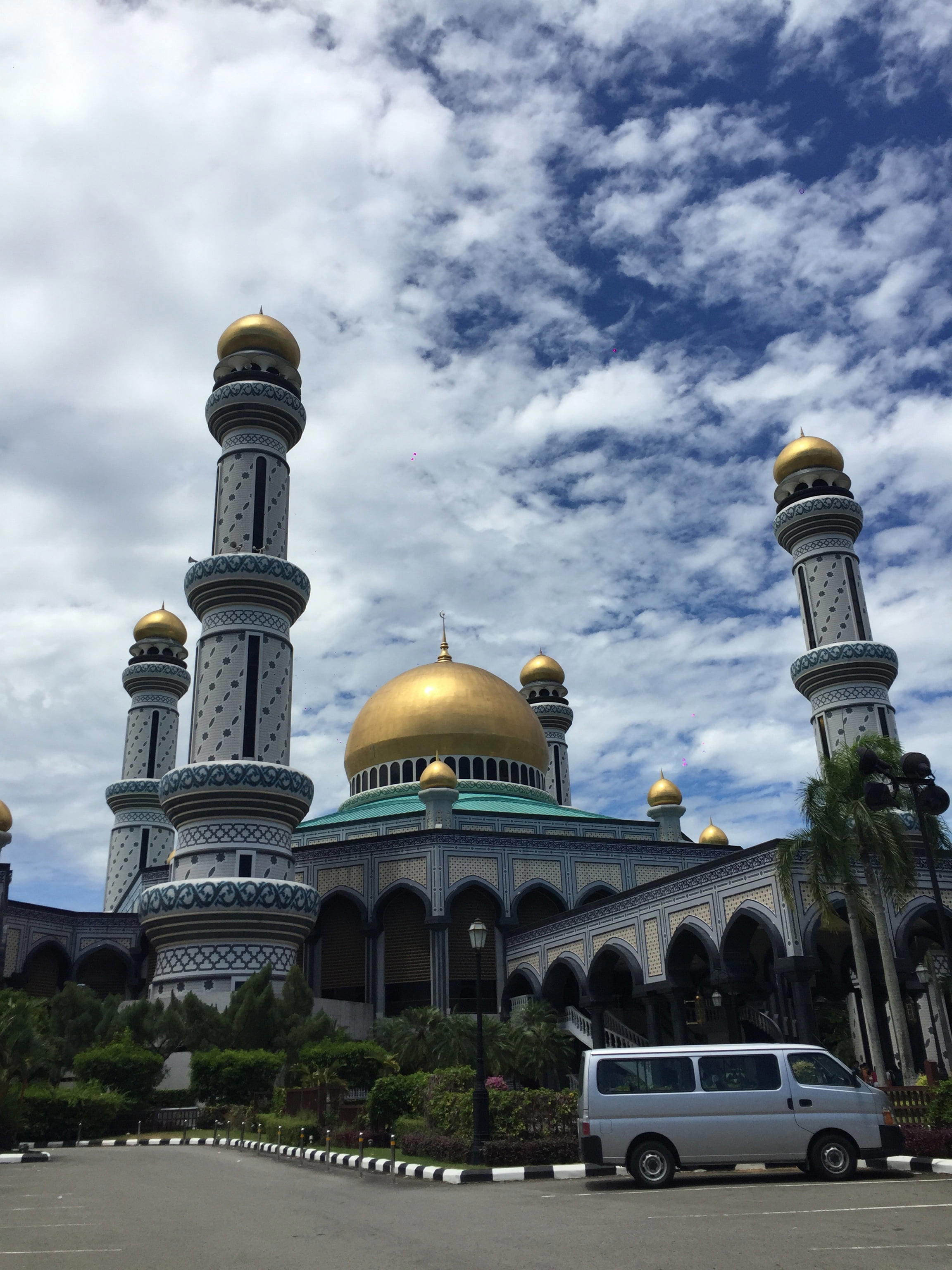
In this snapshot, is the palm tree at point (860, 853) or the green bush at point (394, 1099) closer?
the green bush at point (394, 1099)

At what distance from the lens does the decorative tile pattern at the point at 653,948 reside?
97.2 ft

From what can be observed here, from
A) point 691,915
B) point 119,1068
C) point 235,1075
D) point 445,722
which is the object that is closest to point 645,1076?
point 235,1075

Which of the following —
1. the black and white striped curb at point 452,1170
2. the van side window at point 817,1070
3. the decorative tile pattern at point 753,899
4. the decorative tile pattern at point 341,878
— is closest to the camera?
the van side window at point 817,1070

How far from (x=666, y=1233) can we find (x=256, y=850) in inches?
985

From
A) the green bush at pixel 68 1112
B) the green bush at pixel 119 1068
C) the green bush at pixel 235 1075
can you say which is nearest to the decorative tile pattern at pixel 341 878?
the green bush at pixel 235 1075

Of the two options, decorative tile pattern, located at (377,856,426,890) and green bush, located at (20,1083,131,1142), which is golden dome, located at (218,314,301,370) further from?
green bush, located at (20,1083,131,1142)

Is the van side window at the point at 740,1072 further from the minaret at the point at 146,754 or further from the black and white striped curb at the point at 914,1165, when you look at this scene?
the minaret at the point at 146,754

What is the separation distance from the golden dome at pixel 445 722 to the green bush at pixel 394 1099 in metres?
24.9

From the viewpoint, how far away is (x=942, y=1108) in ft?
46.2

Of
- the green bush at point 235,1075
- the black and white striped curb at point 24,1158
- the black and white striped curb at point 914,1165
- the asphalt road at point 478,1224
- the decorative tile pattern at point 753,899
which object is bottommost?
the asphalt road at point 478,1224

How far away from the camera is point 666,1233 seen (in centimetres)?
901

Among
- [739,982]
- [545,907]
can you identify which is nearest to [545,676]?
[545,907]

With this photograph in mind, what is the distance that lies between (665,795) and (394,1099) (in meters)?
29.2

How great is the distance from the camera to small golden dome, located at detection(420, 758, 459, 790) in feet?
126
